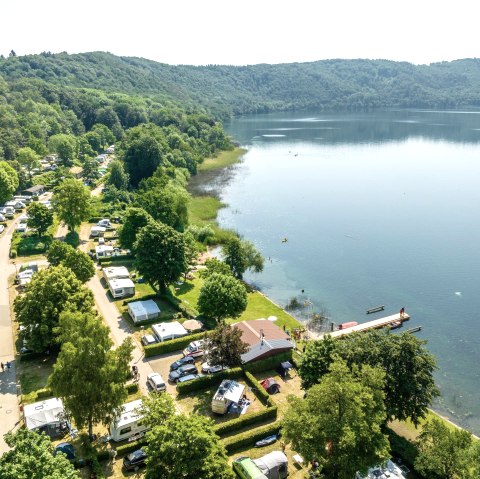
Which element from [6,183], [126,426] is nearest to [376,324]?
[126,426]

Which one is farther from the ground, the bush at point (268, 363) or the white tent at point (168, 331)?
the white tent at point (168, 331)

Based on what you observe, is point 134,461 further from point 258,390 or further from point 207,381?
point 258,390

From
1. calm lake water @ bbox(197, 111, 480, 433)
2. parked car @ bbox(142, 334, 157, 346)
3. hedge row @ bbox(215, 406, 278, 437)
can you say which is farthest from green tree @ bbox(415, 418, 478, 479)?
parked car @ bbox(142, 334, 157, 346)

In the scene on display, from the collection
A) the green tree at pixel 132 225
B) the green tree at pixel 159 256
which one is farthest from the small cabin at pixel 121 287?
the green tree at pixel 132 225

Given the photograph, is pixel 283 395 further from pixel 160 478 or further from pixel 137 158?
pixel 137 158

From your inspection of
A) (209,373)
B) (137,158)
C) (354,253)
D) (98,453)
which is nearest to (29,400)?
(98,453)

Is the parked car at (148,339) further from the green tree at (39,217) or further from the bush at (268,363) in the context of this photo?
the green tree at (39,217)
